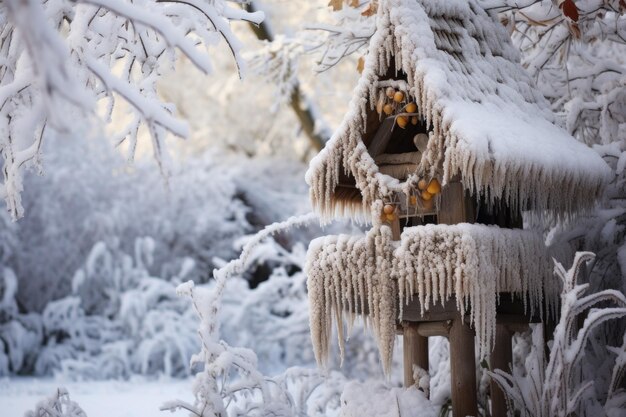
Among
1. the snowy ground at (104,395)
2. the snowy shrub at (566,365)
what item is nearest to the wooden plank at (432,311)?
the snowy shrub at (566,365)

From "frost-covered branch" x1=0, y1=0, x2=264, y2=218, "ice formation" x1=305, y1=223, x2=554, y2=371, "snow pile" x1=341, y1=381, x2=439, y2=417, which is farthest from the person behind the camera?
"snow pile" x1=341, y1=381, x2=439, y2=417

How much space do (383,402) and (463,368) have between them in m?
0.54

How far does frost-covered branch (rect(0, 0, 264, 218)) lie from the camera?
2355 mm

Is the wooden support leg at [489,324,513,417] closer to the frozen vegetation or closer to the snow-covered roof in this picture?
the frozen vegetation

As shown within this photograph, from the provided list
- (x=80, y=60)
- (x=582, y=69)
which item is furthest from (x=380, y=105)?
(x=582, y=69)

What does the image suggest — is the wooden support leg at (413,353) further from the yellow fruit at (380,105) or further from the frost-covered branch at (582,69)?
the frost-covered branch at (582,69)

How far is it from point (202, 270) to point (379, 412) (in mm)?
7750

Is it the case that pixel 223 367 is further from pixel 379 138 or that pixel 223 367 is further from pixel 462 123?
pixel 462 123

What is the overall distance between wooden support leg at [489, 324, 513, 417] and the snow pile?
3.01 ft

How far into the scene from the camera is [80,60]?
375cm

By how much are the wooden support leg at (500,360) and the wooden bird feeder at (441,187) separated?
0.20 meters

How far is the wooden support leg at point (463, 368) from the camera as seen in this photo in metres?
5.20

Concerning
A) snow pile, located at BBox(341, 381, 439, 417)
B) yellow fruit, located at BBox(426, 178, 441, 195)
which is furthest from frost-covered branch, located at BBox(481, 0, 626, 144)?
snow pile, located at BBox(341, 381, 439, 417)

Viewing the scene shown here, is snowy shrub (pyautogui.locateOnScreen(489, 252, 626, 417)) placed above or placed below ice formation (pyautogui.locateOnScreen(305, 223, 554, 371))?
below
